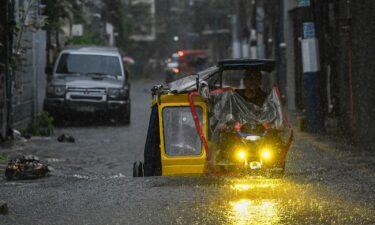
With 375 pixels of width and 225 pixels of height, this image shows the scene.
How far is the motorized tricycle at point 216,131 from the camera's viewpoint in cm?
1094

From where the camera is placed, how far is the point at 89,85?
24.5 meters

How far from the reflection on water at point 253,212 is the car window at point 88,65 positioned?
56.0 feet

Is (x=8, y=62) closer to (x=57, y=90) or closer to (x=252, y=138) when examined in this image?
(x=57, y=90)

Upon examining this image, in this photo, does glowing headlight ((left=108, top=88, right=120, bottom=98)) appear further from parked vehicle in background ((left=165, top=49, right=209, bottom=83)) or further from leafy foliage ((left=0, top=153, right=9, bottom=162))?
parked vehicle in background ((left=165, top=49, right=209, bottom=83))

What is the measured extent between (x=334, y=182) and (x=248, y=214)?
2.52 meters

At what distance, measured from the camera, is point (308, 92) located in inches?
760

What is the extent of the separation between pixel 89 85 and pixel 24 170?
11.8 metres

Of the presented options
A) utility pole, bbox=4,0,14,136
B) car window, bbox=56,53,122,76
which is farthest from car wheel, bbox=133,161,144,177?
car window, bbox=56,53,122,76

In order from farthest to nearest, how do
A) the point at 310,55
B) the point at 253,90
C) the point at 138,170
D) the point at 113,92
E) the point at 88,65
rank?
the point at 88,65 < the point at 113,92 < the point at 310,55 < the point at 138,170 < the point at 253,90

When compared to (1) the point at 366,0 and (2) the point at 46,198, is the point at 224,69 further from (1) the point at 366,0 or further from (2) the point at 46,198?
(1) the point at 366,0

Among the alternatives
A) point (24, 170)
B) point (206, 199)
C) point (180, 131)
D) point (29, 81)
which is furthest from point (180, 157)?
point (29, 81)

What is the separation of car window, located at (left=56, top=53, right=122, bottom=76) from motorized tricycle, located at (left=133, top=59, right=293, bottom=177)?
13859mm

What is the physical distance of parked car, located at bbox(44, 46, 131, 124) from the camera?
960 inches

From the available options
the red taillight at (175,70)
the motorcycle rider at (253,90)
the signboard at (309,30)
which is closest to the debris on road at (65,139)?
the signboard at (309,30)
